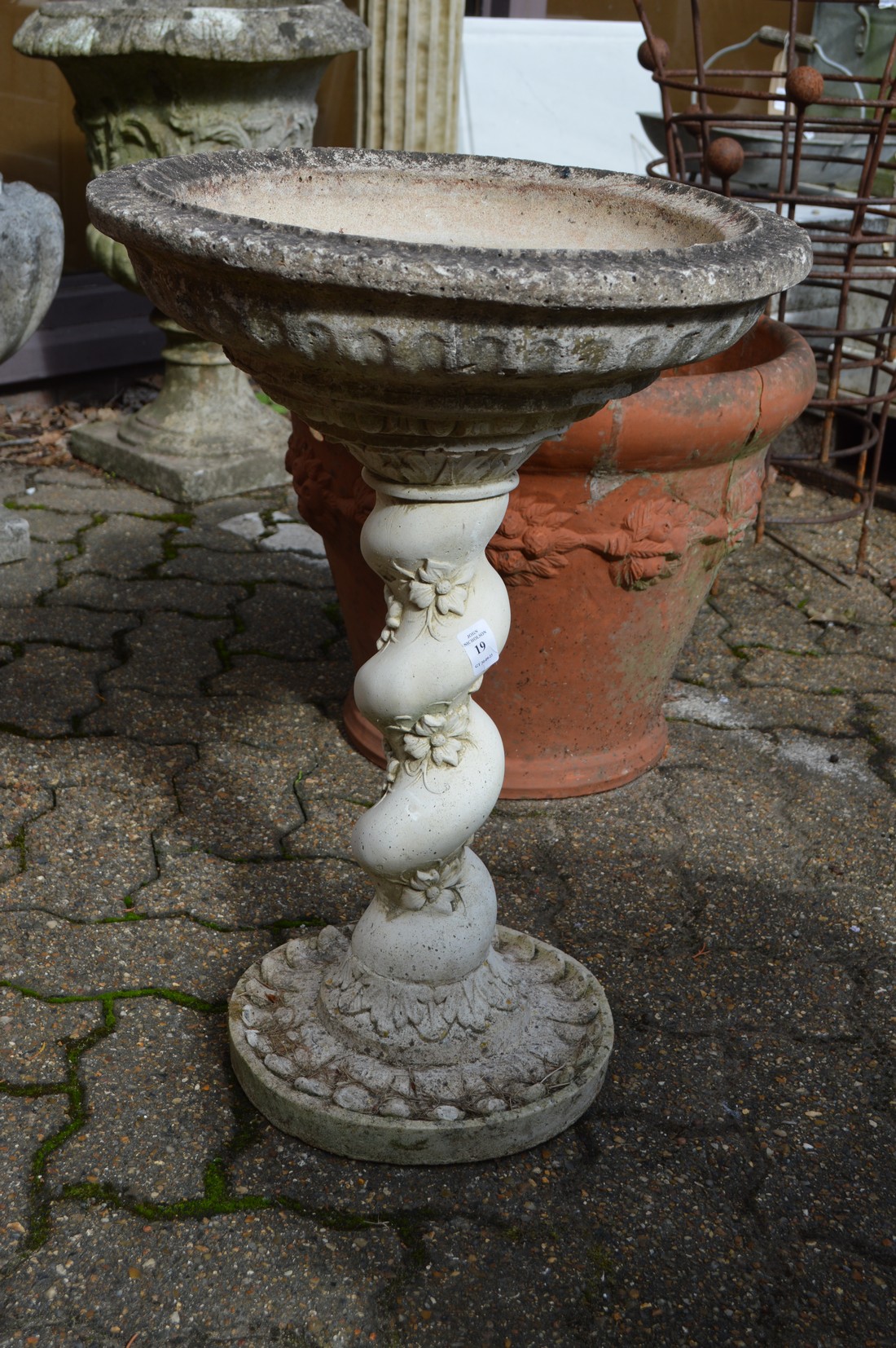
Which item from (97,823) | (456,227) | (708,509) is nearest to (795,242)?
(456,227)

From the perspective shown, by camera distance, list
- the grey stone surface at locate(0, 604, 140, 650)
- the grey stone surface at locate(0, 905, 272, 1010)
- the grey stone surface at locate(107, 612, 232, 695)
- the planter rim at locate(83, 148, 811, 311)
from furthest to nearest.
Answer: the grey stone surface at locate(0, 604, 140, 650) → the grey stone surface at locate(107, 612, 232, 695) → the grey stone surface at locate(0, 905, 272, 1010) → the planter rim at locate(83, 148, 811, 311)

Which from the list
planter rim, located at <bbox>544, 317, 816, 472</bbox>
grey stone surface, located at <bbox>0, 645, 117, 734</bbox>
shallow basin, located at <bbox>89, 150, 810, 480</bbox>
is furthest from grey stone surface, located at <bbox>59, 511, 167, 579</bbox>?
shallow basin, located at <bbox>89, 150, 810, 480</bbox>

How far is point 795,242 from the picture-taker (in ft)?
4.69

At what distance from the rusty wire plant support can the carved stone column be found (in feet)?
2.19

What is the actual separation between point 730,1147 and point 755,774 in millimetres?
998

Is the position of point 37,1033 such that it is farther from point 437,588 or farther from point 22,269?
point 22,269

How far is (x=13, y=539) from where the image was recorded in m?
3.15

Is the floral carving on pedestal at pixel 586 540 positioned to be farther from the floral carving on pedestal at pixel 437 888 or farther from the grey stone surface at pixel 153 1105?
the grey stone surface at pixel 153 1105

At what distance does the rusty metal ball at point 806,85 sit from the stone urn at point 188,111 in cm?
120

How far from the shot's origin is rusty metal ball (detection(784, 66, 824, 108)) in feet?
8.82

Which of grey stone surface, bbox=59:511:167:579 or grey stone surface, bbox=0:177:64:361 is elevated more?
grey stone surface, bbox=0:177:64:361

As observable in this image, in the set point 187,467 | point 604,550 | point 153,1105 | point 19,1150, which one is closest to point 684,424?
point 604,550

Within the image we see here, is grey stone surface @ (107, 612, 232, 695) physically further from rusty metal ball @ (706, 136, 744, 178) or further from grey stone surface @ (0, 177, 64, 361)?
rusty metal ball @ (706, 136, 744, 178)

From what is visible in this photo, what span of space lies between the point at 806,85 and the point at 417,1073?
216 centimetres
